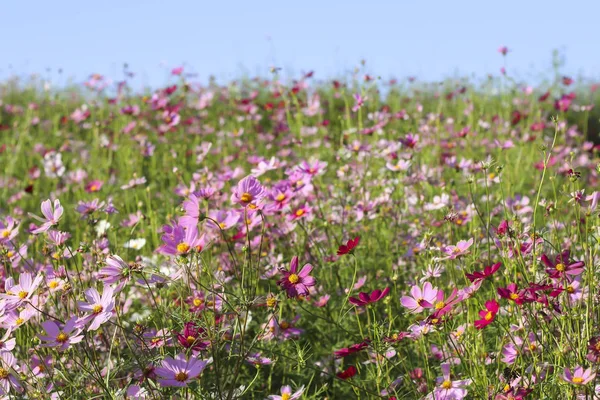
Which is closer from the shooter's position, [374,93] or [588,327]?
[588,327]

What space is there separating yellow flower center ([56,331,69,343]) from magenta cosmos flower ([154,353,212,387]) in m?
0.23

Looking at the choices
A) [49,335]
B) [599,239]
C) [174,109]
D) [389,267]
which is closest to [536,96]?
[174,109]

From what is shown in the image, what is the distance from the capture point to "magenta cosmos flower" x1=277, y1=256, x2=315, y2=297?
1.58 m

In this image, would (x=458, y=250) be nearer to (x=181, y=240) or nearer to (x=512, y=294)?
(x=512, y=294)

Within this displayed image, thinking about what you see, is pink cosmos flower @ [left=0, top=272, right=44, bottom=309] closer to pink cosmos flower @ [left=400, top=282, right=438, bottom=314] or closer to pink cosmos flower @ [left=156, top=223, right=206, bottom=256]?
pink cosmos flower @ [left=156, top=223, right=206, bottom=256]

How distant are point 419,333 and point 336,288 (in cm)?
90

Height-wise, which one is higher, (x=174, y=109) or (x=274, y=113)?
(x=174, y=109)

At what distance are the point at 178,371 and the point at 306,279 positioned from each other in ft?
1.14

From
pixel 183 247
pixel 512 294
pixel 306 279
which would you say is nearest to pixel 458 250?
pixel 512 294

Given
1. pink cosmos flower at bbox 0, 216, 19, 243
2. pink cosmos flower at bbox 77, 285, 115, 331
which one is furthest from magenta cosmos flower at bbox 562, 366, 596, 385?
pink cosmos flower at bbox 0, 216, 19, 243

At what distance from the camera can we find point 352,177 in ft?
11.6

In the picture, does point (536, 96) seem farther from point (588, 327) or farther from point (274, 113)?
point (588, 327)

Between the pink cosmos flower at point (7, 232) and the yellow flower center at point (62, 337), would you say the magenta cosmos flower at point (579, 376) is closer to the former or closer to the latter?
the yellow flower center at point (62, 337)

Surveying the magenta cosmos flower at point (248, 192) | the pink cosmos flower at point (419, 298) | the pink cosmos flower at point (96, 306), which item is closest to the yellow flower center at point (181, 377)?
the pink cosmos flower at point (96, 306)
